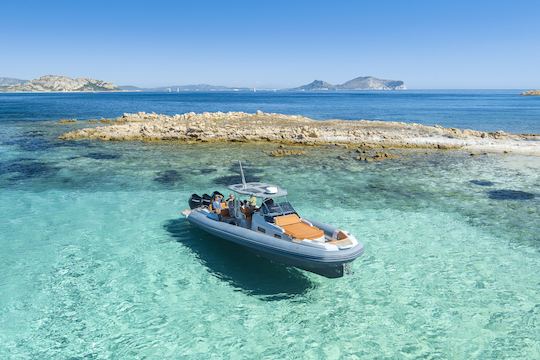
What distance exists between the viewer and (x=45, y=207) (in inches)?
797

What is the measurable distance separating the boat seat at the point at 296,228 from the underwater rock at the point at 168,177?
1343 cm

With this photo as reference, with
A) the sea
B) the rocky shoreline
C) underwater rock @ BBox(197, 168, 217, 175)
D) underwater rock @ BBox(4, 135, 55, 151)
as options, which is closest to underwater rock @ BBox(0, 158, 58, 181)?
the sea

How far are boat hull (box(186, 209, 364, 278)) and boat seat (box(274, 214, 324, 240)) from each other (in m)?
0.48

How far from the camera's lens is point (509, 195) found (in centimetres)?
2262

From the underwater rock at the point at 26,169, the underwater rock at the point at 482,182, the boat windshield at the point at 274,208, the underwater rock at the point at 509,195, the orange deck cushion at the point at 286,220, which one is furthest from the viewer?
the underwater rock at the point at 26,169

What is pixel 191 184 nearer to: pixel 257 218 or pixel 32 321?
pixel 257 218

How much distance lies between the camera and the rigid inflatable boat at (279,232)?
11883 mm

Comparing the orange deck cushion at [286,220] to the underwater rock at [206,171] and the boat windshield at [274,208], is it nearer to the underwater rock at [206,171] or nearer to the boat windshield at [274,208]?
the boat windshield at [274,208]

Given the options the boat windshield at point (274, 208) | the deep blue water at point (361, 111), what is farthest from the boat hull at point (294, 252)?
the deep blue water at point (361, 111)

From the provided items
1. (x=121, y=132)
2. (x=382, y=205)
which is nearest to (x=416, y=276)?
(x=382, y=205)

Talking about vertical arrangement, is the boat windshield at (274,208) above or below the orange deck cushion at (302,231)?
above

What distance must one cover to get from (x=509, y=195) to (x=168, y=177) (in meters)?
20.9

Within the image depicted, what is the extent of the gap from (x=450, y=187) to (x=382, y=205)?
6413 millimetres

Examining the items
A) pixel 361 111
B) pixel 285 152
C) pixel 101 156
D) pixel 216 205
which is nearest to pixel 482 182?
pixel 285 152
